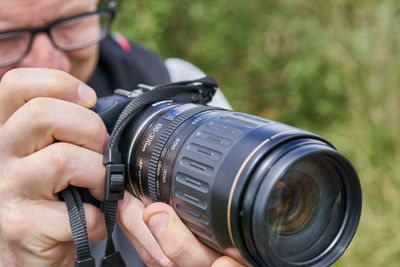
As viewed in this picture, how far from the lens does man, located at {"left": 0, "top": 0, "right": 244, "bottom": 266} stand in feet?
2.73

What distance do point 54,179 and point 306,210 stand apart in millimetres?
471

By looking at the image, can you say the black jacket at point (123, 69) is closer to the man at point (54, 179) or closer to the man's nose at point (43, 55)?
the man's nose at point (43, 55)

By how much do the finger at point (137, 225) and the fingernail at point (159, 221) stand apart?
0.12m

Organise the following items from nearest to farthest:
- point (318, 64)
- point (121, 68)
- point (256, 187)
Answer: point (256, 187) < point (121, 68) < point (318, 64)

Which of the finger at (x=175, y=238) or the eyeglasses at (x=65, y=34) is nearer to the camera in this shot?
the finger at (x=175, y=238)

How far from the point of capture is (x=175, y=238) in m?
0.81

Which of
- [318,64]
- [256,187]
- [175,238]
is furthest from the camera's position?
[318,64]

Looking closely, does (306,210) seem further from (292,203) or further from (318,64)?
(318,64)

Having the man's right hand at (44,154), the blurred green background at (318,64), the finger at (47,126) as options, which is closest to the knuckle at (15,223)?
the man's right hand at (44,154)

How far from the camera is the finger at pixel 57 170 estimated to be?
0.88m

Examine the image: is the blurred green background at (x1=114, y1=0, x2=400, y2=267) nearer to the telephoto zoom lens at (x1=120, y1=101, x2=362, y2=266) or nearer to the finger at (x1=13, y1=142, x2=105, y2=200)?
the telephoto zoom lens at (x1=120, y1=101, x2=362, y2=266)

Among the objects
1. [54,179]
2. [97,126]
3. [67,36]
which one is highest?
[67,36]

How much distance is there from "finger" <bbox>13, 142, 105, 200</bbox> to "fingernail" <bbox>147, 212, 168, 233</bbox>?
157mm

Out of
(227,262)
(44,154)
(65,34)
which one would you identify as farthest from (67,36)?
(227,262)
